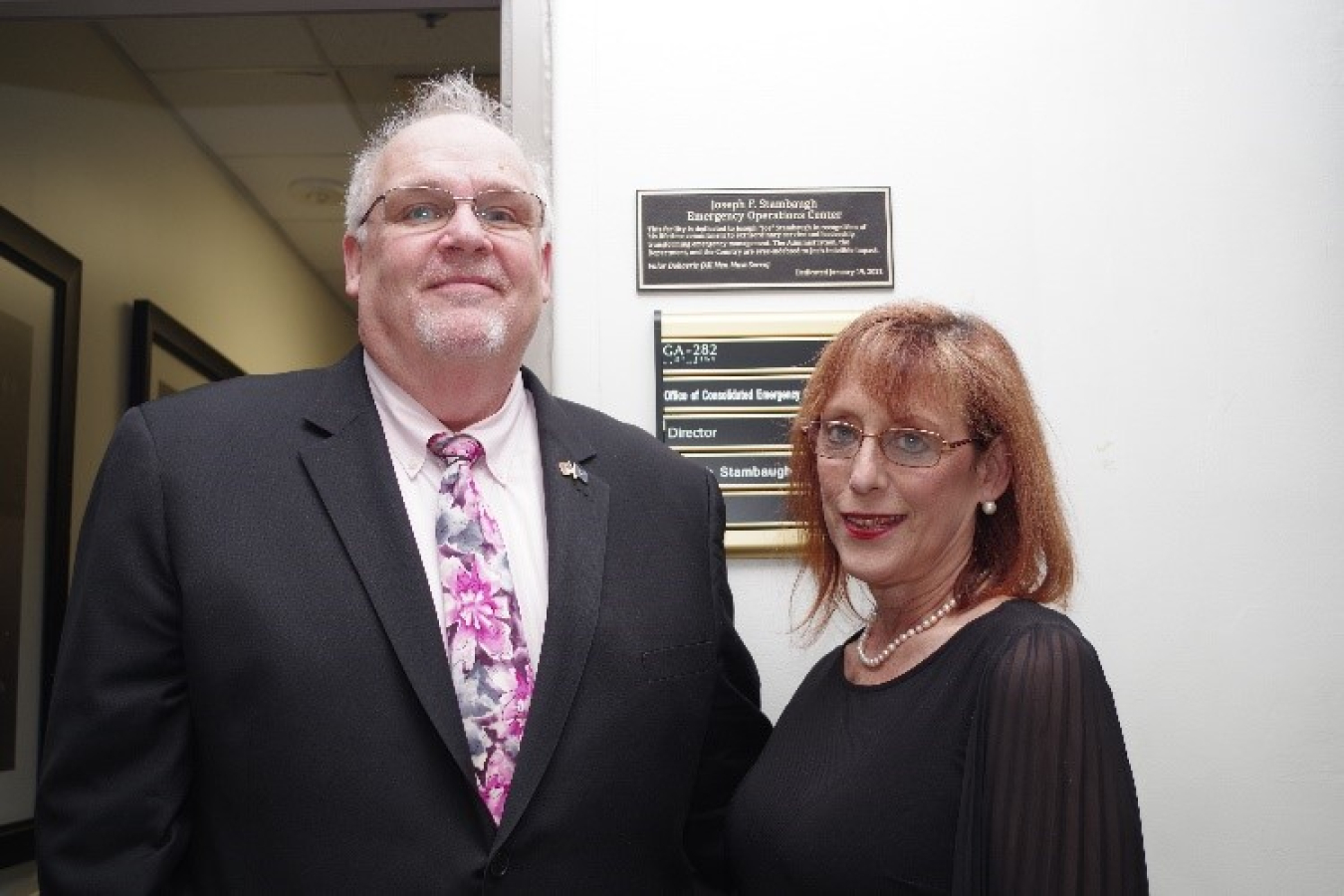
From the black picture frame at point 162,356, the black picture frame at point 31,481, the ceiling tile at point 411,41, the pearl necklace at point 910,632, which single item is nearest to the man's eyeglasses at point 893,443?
the pearl necklace at point 910,632

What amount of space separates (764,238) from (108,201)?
2.29 metres

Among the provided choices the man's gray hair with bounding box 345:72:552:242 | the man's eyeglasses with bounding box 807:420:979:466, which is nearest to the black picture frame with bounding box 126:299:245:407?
the man's gray hair with bounding box 345:72:552:242

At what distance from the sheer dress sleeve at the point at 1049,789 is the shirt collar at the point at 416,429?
0.77m

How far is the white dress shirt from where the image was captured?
1704mm

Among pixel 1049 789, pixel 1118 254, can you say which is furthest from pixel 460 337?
pixel 1118 254

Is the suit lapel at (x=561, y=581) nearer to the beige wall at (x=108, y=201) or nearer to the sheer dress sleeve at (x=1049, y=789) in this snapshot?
the sheer dress sleeve at (x=1049, y=789)

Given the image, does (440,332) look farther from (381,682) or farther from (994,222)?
(994,222)

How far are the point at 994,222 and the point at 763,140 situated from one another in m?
0.43

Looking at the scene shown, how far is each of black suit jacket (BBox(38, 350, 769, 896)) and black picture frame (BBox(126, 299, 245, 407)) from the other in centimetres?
225

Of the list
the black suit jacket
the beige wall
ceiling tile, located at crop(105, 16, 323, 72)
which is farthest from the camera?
ceiling tile, located at crop(105, 16, 323, 72)

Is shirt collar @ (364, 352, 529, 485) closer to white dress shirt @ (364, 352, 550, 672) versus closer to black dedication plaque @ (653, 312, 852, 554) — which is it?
white dress shirt @ (364, 352, 550, 672)

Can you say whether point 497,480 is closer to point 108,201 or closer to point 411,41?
point 411,41

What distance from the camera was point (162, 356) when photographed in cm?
404

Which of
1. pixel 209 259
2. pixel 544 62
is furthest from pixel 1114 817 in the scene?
pixel 209 259
